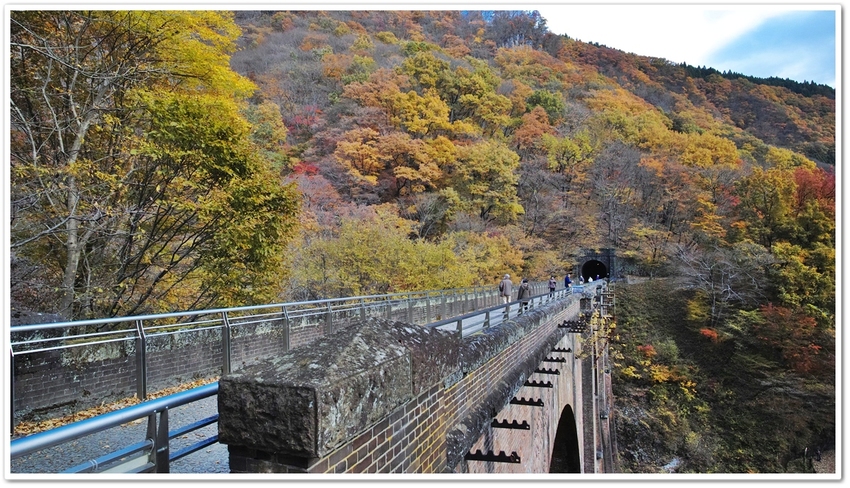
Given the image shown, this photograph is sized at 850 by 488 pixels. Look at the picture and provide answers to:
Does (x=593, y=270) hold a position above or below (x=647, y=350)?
above

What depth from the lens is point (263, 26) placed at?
69438mm

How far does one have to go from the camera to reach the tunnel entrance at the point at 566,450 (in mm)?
15898

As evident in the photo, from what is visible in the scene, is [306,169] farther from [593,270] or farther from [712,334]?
[593,270]

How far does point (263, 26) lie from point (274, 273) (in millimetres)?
68469

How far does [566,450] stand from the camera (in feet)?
54.1

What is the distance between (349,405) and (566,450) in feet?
53.8

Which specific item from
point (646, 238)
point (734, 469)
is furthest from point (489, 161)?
point (734, 469)

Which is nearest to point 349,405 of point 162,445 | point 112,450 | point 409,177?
point 162,445

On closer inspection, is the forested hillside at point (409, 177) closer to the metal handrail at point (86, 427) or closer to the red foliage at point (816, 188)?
the red foliage at point (816, 188)

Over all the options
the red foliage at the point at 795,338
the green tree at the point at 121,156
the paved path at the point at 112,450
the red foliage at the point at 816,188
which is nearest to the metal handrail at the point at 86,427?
the paved path at the point at 112,450

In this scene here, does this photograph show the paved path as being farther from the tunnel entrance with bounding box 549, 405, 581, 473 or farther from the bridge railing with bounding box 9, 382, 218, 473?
the tunnel entrance with bounding box 549, 405, 581, 473

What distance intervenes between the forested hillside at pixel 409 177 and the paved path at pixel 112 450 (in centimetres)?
403

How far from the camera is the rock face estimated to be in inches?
74.6

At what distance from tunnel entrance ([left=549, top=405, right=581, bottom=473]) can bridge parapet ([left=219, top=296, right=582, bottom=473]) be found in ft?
43.8
